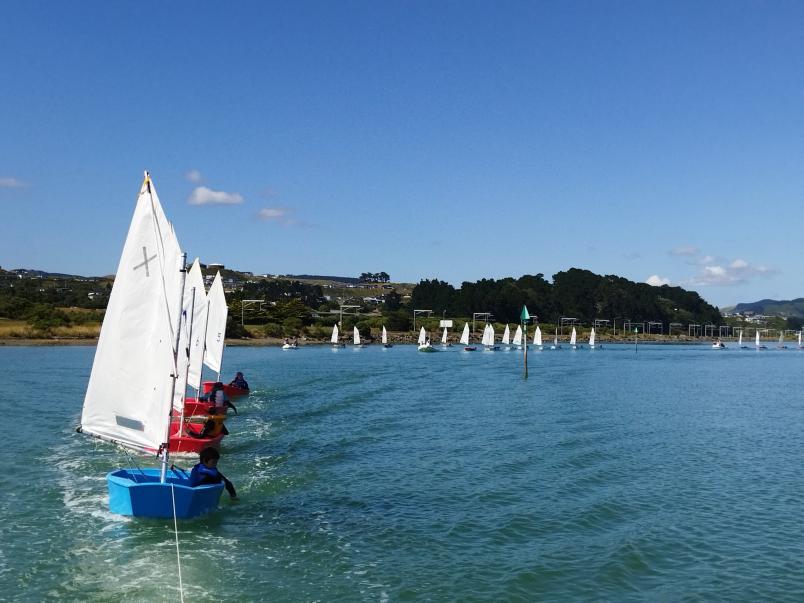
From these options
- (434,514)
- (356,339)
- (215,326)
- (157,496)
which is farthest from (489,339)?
(157,496)

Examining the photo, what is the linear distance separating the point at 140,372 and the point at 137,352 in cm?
59

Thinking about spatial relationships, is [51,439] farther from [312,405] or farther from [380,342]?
[380,342]

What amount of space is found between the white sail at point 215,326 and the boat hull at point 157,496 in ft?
98.0

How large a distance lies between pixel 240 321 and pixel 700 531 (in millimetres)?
160332

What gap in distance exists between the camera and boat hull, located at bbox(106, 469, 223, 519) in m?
19.8

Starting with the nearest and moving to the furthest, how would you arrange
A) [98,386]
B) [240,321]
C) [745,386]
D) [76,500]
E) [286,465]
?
[98,386] → [76,500] → [286,465] → [745,386] → [240,321]

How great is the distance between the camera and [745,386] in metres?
78.9

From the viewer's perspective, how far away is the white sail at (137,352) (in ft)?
62.7

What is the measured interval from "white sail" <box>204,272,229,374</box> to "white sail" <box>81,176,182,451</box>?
30.7 metres

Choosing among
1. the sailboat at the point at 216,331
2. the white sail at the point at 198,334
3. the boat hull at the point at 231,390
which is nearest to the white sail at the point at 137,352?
the white sail at the point at 198,334

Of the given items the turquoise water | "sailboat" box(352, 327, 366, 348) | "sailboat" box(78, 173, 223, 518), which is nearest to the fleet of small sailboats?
"sailboat" box(78, 173, 223, 518)

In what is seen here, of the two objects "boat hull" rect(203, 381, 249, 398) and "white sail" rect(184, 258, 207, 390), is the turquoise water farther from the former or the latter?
"boat hull" rect(203, 381, 249, 398)

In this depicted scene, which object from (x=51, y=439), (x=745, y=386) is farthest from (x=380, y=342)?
(x=51, y=439)

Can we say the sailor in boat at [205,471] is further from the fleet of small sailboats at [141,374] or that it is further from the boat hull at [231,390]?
the boat hull at [231,390]
